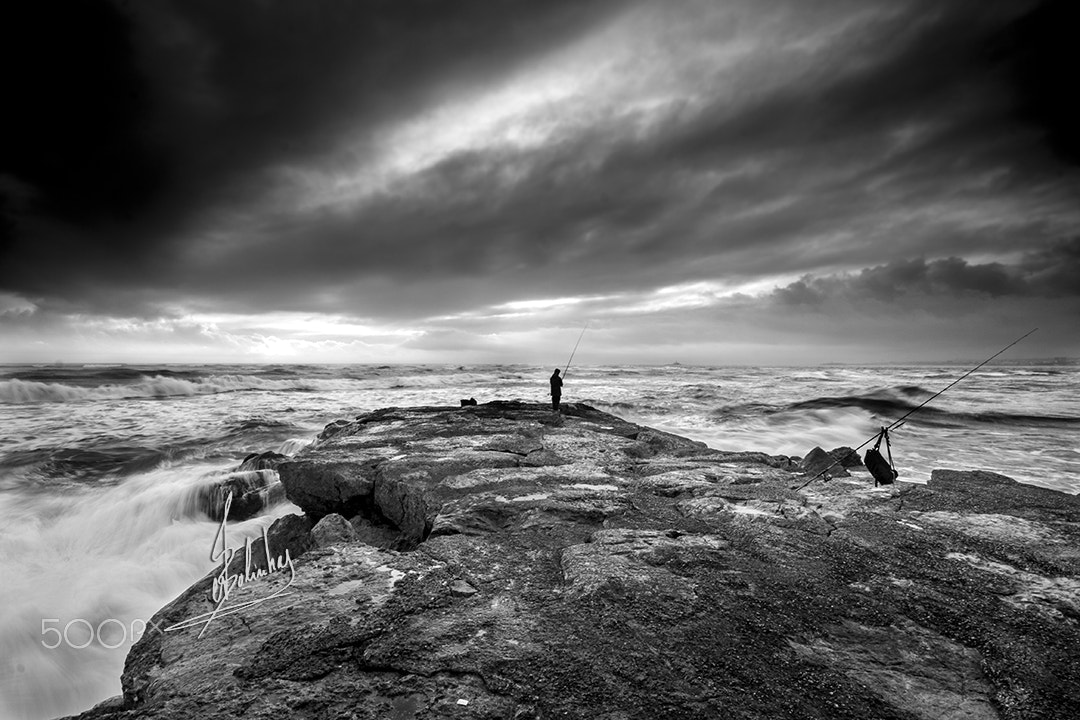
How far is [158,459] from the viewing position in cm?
1203

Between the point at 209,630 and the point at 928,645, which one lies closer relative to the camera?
the point at 928,645

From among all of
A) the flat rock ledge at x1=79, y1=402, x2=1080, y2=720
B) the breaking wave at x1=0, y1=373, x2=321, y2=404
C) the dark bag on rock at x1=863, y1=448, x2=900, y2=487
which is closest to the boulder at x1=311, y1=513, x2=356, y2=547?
the flat rock ledge at x1=79, y1=402, x2=1080, y2=720

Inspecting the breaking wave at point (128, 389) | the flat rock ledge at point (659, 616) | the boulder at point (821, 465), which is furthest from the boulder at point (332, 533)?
the breaking wave at point (128, 389)

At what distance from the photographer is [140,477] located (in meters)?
10.6

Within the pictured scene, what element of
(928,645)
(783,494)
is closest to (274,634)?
(928,645)

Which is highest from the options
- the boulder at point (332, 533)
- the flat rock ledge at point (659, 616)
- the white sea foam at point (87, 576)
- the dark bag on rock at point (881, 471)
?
the dark bag on rock at point (881, 471)

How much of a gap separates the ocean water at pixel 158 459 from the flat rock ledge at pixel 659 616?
6.40ft

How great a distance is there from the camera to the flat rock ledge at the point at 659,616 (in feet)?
7.08

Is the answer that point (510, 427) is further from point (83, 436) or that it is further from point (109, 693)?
point (83, 436)

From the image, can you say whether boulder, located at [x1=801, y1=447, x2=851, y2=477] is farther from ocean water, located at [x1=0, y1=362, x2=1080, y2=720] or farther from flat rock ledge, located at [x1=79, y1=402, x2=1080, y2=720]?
ocean water, located at [x1=0, y1=362, x2=1080, y2=720]

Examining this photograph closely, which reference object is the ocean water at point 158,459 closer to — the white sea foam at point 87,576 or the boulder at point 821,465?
the white sea foam at point 87,576

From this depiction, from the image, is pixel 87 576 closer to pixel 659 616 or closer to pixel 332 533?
pixel 332 533

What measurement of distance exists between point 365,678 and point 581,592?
132 cm

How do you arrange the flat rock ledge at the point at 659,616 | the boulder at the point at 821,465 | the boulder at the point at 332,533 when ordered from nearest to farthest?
1. the flat rock ledge at the point at 659,616
2. the boulder at the point at 332,533
3. the boulder at the point at 821,465
